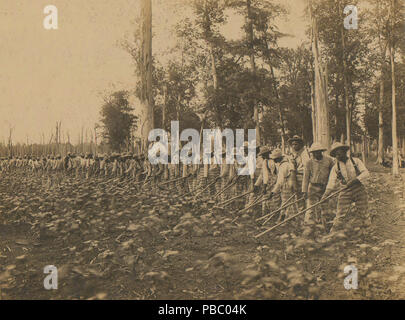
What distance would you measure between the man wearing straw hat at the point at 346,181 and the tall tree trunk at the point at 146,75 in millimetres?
4506

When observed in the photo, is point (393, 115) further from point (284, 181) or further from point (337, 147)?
point (284, 181)

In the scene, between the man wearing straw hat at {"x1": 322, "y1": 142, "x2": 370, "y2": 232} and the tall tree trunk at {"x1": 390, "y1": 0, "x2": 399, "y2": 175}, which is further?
the tall tree trunk at {"x1": 390, "y1": 0, "x2": 399, "y2": 175}

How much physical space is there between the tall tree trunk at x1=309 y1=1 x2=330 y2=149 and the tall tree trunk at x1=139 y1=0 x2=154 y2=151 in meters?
3.49

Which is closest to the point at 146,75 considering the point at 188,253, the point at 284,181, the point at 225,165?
the point at 225,165

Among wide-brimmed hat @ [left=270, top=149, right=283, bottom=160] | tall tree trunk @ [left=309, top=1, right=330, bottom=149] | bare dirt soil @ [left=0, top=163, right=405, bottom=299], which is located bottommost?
bare dirt soil @ [left=0, top=163, right=405, bottom=299]

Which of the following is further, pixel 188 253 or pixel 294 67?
pixel 294 67

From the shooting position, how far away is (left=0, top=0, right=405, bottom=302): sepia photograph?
157 inches

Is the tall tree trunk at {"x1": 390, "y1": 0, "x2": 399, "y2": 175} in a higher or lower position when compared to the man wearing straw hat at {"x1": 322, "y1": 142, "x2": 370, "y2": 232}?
higher

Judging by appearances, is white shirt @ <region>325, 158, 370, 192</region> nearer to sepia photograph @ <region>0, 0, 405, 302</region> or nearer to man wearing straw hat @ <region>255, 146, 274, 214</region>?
sepia photograph @ <region>0, 0, 405, 302</region>

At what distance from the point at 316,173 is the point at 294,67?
2.54 metres

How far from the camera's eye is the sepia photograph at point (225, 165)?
4000 millimetres

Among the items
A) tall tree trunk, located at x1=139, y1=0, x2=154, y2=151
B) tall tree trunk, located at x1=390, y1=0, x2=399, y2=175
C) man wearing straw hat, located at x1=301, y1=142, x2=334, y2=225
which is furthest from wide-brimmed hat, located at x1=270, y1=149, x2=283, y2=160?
tall tree trunk, located at x1=139, y1=0, x2=154, y2=151

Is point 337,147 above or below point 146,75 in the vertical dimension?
below

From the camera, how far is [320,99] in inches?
239
